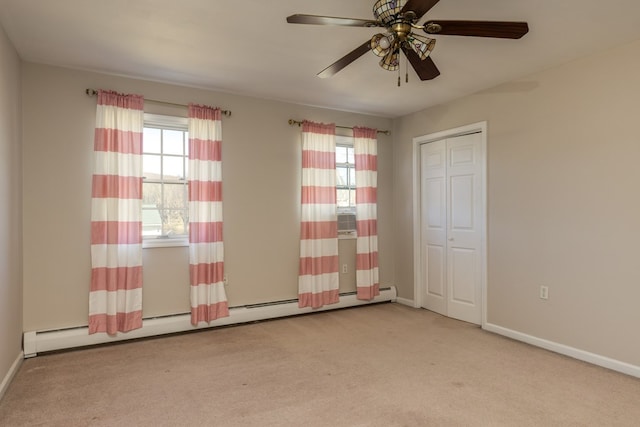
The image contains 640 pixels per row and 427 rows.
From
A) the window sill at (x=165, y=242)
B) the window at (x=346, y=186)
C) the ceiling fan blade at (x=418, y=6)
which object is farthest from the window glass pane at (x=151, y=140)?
the ceiling fan blade at (x=418, y=6)

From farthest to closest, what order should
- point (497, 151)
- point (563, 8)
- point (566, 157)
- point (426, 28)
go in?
point (497, 151) → point (566, 157) → point (563, 8) → point (426, 28)

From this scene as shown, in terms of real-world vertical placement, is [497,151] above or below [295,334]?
above

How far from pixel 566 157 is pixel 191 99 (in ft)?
11.8

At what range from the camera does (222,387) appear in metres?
2.66

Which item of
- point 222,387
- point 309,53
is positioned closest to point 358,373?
point 222,387

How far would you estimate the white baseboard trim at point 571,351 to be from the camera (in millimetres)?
2877

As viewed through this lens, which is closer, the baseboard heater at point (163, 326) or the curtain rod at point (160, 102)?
the baseboard heater at point (163, 326)

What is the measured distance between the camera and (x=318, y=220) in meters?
4.55

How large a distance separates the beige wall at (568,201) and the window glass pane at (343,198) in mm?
1666

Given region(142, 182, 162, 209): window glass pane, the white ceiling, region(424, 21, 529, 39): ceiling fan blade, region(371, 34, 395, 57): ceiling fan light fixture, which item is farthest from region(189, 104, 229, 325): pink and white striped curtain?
region(424, 21, 529, 39): ceiling fan blade

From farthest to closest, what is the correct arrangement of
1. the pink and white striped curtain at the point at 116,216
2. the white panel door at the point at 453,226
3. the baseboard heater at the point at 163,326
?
the white panel door at the point at 453,226, the pink and white striped curtain at the point at 116,216, the baseboard heater at the point at 163,326

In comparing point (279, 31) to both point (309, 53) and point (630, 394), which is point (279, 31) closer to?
point (309, 53)

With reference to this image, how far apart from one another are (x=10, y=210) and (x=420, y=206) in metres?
4.17

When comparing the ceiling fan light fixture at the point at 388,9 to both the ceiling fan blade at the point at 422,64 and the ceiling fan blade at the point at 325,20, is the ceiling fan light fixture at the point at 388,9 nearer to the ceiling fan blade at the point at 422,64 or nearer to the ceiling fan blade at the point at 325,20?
the ceiling fan blade at the point at 325,20
